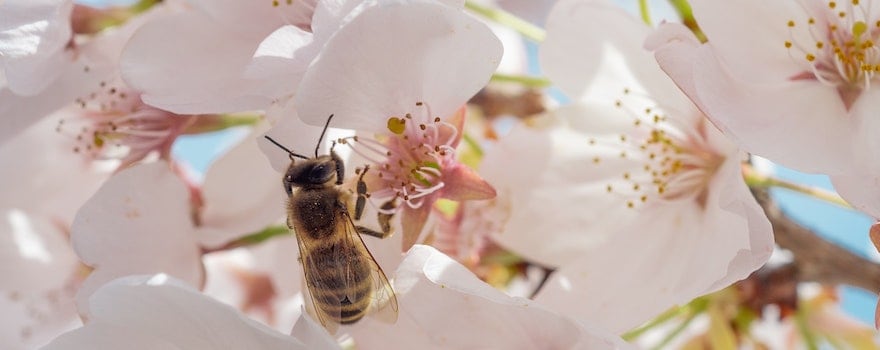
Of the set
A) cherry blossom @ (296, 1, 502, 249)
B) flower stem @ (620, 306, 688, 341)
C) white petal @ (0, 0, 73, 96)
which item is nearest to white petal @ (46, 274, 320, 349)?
cherry blossom @ (296, 1, 502, 249)

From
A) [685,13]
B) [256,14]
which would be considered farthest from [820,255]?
[256,14]

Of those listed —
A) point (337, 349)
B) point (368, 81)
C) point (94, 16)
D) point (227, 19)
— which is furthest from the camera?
point (94, 16)

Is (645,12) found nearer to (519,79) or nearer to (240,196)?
(519,79)

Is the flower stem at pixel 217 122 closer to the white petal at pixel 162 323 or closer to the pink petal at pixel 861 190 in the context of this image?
the white petal at pixel 162 323

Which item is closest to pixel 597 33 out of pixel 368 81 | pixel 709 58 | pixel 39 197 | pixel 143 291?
pixel 709 58

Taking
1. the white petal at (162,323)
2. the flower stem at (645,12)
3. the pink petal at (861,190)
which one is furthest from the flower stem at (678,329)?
the white petal at (162,323)

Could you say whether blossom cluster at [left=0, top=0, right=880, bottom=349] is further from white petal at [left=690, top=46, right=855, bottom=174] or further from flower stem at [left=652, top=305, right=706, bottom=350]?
Answer: flower stem at [left=652, top=305, right=706, bottom=350]

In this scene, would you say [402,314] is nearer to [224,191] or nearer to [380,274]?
[380,274]
